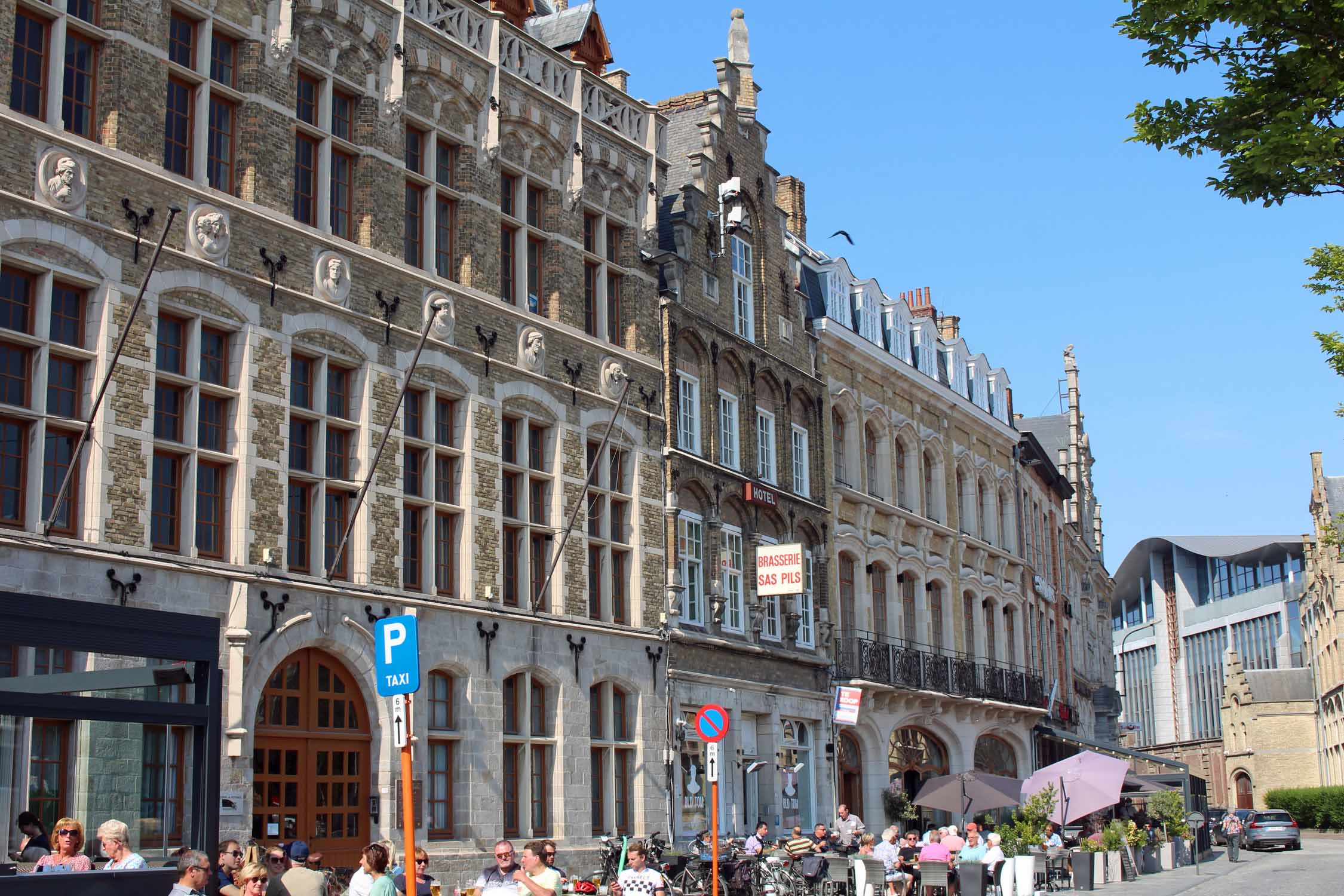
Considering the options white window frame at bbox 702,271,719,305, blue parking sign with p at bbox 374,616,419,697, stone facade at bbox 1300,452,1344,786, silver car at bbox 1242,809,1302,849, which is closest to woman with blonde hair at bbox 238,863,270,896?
blue parking sign with p at bbox 374,616,419,697

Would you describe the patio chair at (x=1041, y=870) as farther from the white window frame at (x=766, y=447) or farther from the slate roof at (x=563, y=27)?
the slate roof at (x=563, y=27)

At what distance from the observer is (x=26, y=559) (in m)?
16.1

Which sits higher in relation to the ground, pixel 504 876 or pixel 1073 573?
pixel 1073 573

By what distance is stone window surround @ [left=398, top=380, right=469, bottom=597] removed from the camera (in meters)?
21.5

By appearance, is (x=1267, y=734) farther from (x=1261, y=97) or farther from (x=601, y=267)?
(x=1261, y=97)

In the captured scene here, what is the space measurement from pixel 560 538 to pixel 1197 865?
18331 mm

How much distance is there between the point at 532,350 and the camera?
2369 centimetres

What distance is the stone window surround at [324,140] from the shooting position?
Result: 20547 millimetres

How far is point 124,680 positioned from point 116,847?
1.22m

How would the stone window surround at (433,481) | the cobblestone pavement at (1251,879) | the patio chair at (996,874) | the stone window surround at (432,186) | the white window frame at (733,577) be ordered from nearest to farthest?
the stone window surround at (433,481)
the stone window surround at (432,186)
the patio chair at (996,874)
the cobblestone pavement at (1251,879)
the white window frame at (733,577)

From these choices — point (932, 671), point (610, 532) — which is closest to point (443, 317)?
point (610, 532)

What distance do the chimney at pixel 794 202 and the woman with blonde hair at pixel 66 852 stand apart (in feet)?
89.1

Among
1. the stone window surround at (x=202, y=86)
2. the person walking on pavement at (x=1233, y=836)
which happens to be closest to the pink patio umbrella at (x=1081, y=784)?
the person walking on pavement at (x=1233, y=836)

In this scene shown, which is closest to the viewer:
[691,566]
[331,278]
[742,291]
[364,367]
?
[331,278]
